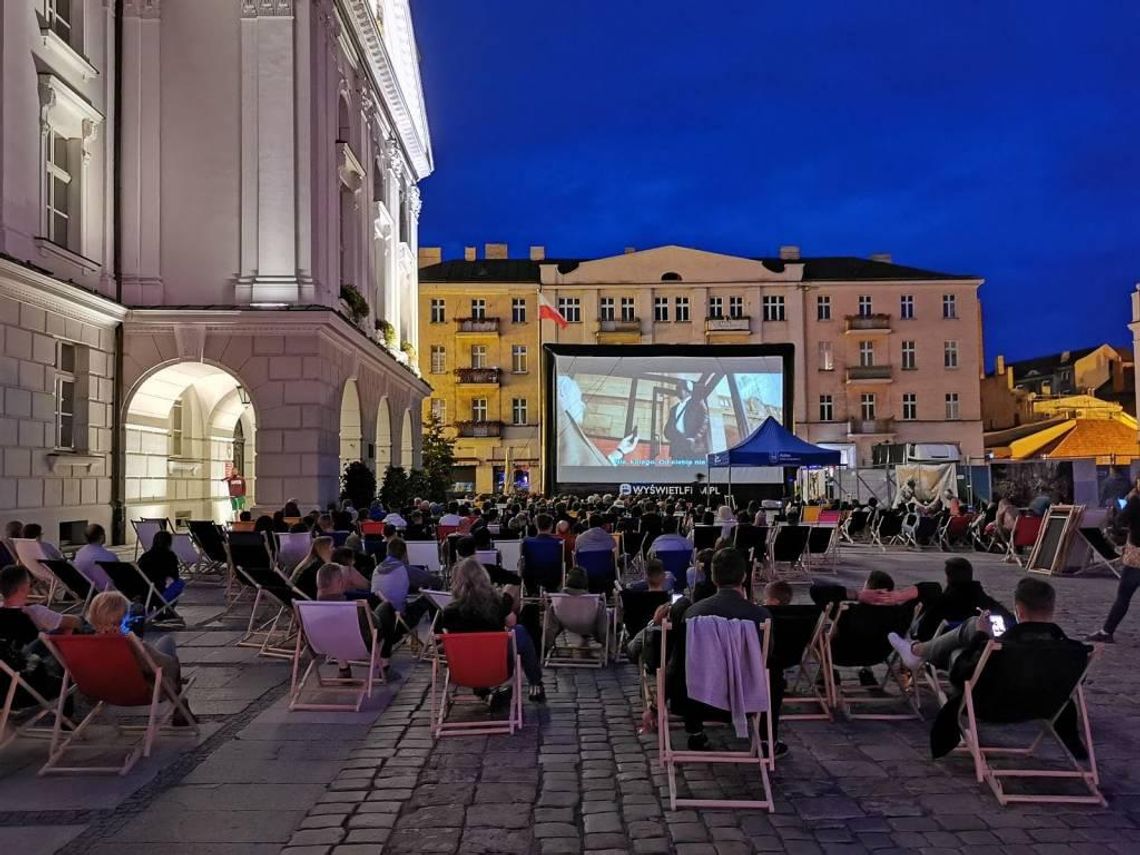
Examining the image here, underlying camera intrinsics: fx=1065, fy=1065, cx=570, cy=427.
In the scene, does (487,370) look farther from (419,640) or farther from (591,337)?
(419,640)

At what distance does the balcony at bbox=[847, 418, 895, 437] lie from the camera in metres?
48.4

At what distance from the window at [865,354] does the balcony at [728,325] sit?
5276 millimetres

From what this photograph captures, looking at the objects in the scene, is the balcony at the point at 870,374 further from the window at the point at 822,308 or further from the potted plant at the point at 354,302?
the potted plant at the point at 354,302

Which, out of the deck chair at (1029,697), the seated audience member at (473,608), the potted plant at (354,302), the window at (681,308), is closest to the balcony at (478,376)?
the window at (681,308)

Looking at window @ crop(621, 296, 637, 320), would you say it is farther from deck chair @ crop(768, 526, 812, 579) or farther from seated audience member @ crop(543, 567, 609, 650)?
seated audience member @ crop(543, 567, 609, 650)

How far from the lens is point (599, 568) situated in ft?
34.2

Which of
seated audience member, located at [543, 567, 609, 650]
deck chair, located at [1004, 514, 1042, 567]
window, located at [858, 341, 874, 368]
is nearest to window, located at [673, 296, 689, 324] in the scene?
window, located at [858, 341, 874, 368]

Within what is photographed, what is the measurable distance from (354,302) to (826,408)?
31.5 meters

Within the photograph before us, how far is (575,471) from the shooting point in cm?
3212

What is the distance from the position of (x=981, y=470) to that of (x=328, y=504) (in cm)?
1437

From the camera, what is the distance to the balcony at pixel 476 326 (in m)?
48.4

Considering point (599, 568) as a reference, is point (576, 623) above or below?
below

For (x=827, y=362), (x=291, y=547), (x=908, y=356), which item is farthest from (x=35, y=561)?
(x=908, y=356)

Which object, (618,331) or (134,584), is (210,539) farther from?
(618,331)
